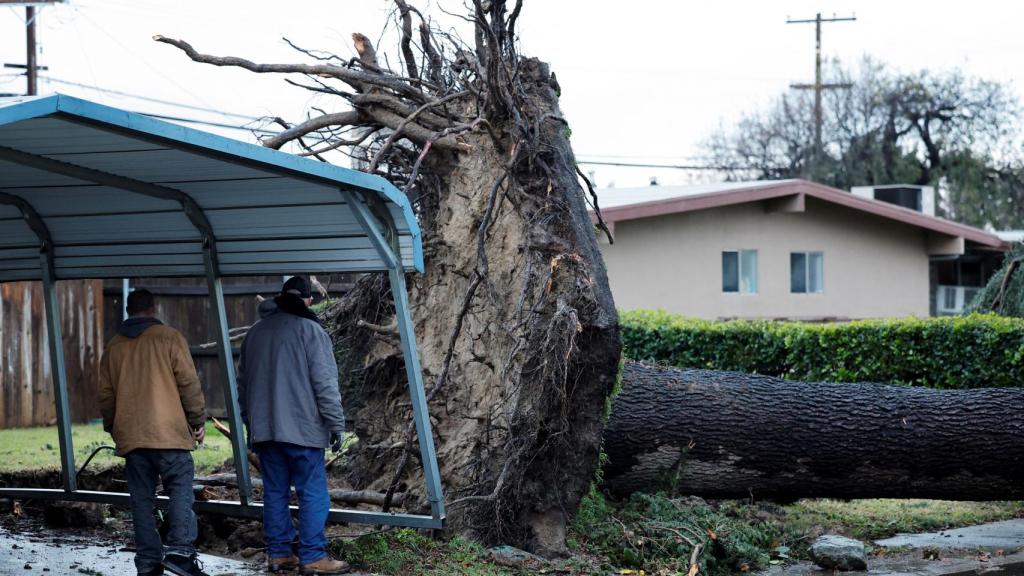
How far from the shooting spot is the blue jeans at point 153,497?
6.78 m

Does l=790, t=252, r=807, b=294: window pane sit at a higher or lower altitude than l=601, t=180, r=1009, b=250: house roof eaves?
lower

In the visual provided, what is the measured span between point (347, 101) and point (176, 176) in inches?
108

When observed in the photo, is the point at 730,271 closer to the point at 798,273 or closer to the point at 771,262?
the point at 771,262

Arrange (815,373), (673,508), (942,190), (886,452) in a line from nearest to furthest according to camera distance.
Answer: (673,508), (886,452), (815,373), (942,190)

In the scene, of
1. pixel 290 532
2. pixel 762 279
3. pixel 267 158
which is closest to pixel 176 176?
pixel 267 158

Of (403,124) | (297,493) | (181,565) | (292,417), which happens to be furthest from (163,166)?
(403,124)

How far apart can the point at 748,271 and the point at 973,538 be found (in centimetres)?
1397

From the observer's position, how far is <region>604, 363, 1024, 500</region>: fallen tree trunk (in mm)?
9766

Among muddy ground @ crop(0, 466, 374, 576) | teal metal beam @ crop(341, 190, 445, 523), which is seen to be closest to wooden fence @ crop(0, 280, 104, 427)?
muddy ground @ crop(0, 466, 374, 576)

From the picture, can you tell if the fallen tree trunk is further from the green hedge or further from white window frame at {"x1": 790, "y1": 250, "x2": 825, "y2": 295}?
white window frame at {"x1": 790, "y1": 250, "x2": 825, "y2": 295}

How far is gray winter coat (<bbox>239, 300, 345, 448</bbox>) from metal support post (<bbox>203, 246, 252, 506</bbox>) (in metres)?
0.82

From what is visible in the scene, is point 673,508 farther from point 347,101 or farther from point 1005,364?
point 1005,364

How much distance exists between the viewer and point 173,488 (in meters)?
6.85

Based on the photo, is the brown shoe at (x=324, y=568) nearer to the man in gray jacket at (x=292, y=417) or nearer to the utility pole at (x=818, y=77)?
the man in gray jacket at (x=292, y=417)
